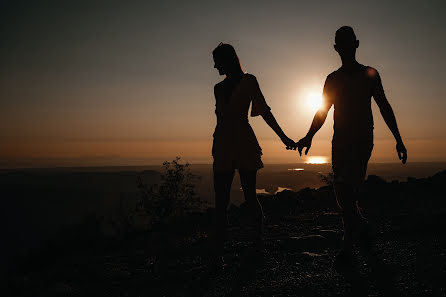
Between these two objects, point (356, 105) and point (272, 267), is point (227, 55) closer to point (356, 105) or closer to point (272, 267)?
point (356, 105)

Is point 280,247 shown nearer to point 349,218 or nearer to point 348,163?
point 349,218

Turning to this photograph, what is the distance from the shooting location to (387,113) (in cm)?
415

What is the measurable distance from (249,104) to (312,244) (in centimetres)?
222

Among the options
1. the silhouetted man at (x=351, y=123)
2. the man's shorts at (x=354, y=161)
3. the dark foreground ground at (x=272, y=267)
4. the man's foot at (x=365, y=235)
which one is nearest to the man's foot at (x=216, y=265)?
the dark foreground ground at (x=272, y=267)

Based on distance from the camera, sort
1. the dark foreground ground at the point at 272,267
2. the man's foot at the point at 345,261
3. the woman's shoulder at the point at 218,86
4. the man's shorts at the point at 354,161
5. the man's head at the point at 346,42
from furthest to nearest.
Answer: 1. the woman's shoulder at the point at 218,86
2. the man's head at the point at 346,42
3. the man's shorts at the point at 354,161
4. the man's foot at the point at 345,261
5. the dark foreground ground at the point at 272,267

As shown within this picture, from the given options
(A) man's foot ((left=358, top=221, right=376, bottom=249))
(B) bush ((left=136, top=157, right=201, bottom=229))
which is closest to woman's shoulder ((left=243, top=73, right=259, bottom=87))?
(A) man's foot ((left=358, top=221, right=376, bottom=249))

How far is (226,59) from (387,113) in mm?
1983

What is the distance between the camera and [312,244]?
4965 mm

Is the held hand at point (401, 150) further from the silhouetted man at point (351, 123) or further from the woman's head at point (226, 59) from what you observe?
the woman's head at point (226, 59)

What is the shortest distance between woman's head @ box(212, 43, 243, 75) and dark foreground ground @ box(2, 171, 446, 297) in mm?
2259

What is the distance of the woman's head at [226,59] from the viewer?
13.3 ft

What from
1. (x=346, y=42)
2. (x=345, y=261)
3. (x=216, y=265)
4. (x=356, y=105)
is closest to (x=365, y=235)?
(x=345, y=261)

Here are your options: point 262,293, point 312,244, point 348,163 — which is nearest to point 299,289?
point 262,293

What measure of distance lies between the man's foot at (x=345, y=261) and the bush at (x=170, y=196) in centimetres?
1384
